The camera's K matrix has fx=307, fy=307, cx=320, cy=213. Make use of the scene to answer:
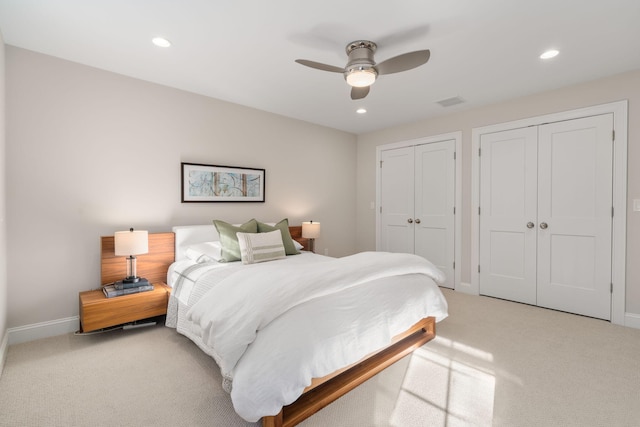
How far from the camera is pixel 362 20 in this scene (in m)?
2.18

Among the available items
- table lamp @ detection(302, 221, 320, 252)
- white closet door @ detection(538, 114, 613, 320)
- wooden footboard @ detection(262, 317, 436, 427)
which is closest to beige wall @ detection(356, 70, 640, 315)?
white closet door @ detection(538, 114, 613, 320)

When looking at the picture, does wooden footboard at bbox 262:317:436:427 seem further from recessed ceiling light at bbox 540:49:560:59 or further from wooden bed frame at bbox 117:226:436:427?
recessed ceiling light at bbox 540:49:560:59

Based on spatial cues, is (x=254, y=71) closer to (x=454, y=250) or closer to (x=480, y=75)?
(x=480, y=75)

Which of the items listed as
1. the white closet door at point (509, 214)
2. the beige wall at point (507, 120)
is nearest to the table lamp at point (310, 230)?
the beige wall at point (507, 120)

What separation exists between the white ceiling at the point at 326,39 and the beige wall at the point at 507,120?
0.59 feet

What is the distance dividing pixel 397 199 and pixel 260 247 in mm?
2746

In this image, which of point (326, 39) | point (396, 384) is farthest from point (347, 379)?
point (326, 39)

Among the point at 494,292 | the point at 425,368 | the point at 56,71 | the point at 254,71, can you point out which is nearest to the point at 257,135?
the point at 254,71

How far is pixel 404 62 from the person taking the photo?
226 cm

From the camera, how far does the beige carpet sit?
68.9 inches

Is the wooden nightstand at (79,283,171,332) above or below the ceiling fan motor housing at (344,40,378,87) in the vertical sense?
below

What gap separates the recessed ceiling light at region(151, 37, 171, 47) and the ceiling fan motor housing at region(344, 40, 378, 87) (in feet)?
4.78

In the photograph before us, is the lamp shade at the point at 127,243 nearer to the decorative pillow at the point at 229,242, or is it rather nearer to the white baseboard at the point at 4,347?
the decorative pillow at the point at 229,242

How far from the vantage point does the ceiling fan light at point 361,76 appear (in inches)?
93.0
